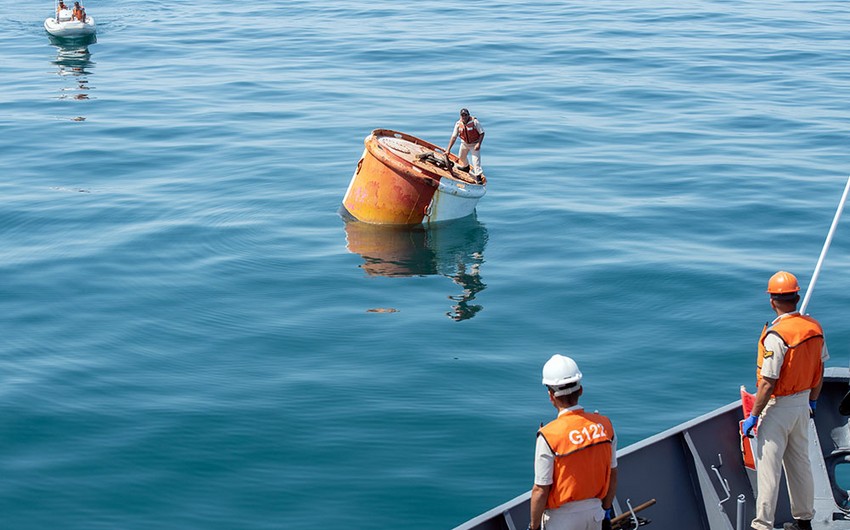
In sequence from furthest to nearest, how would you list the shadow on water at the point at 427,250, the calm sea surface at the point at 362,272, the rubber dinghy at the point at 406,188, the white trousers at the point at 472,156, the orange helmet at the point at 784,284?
the white trousers at the point at 472,156
the rubber dinghy at the point at 406,188
the shadow on water at the point at 427,250
the calm sea surface at the point at 362,272
the orange helmet at the point at 784,284

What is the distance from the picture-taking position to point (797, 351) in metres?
9.65

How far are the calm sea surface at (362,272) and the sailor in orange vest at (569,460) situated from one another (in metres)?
4.06

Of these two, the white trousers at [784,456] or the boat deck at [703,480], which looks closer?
the white trousers at [784,456]

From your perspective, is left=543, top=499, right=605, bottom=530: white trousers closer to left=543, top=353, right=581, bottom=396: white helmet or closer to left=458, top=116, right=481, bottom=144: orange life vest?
left=543, top=353, right=581, bottom=396: white helmet

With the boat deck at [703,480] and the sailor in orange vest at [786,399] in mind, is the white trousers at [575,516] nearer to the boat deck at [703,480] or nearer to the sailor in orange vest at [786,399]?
the boat deck at [703,480]

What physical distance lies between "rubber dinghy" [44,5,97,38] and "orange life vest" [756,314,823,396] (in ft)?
143

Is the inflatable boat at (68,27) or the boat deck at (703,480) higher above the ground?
the inflatable boat at (68,27)

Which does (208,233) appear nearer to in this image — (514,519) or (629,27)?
(514,519)

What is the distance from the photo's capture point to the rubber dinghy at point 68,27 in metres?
47.4

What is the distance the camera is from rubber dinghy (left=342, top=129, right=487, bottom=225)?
73.0 feet

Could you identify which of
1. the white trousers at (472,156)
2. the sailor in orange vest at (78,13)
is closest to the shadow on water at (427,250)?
the white trousers at (472,156)

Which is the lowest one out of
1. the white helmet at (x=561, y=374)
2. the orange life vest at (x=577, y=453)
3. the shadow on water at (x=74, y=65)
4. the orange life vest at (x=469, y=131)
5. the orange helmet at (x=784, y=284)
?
the shadow on water at (x=74, y=65)

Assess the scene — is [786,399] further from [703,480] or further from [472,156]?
[472,156]

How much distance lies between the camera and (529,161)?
29156mm
